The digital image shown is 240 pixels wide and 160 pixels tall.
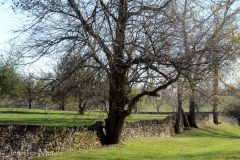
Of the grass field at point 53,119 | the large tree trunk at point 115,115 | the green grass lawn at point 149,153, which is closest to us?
the green grass lawn at point 149,153

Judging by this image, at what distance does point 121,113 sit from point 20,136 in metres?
6.23

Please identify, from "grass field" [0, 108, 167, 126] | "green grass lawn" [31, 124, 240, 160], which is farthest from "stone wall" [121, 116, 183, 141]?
"grass field" [0, 108, 167, 126]

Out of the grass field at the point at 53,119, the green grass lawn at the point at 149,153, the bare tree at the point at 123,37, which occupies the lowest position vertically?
the green grass lawn at the point at 149,153

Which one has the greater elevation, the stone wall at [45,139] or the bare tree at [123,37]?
the bare tree at [123,37]

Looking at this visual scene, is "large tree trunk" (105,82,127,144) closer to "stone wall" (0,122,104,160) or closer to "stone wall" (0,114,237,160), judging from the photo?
"stone wall" (0,114,237,160)

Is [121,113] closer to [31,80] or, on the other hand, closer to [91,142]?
[91,142]

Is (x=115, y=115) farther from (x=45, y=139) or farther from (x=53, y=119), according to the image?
(x=53, y=119)

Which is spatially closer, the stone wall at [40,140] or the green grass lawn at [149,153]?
the stone wall at [40,140]

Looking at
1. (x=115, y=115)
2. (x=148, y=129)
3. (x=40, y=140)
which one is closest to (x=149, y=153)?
(x=115, y=115)

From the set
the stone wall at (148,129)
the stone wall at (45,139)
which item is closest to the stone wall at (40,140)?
the stone wall at (45,139)

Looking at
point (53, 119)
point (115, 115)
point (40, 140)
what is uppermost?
point (115, 115)

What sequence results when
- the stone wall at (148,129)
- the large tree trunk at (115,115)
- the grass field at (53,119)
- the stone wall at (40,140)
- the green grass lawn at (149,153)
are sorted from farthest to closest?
the stone wall at (148,129)
the grass field at (53,119)
the large tree trunk at (115,115)
the green grass lawn at (149,153)
the stone wall at (40,140)

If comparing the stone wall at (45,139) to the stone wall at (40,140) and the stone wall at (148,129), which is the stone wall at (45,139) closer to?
the stone wall at (40,140)

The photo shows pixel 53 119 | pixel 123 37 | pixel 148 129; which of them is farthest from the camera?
pixel 53 119
